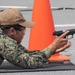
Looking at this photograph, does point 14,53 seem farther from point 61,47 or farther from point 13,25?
point 61,47

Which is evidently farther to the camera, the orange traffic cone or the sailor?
the orange traffic cone

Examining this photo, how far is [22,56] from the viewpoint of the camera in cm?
450

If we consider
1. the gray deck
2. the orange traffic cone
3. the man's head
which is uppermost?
the man's head

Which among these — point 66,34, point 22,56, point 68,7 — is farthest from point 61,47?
point 68,7

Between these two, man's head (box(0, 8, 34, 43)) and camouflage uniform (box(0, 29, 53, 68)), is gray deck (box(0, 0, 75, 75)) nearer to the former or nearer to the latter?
camouflage uniform (box(0, 29, 53, 68))

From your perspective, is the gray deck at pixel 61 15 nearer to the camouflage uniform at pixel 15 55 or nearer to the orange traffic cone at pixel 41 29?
the orange traffic cone at pixel 41 29

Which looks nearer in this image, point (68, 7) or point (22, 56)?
point (22, 56)

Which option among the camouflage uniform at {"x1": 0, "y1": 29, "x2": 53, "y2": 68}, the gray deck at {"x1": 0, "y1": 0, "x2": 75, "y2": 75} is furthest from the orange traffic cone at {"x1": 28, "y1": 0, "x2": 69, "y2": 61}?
the camouflage uniform at {"x1": 0, "y1": 29, "x2": 53, "y2": 68}

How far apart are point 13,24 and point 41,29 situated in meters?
2.02

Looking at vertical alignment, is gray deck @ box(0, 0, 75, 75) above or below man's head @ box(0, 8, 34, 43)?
below

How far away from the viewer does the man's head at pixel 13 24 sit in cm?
450

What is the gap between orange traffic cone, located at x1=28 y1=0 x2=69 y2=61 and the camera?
645cm

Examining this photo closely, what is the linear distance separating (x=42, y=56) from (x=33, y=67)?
16cm

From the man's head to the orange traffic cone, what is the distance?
74.0 inches
